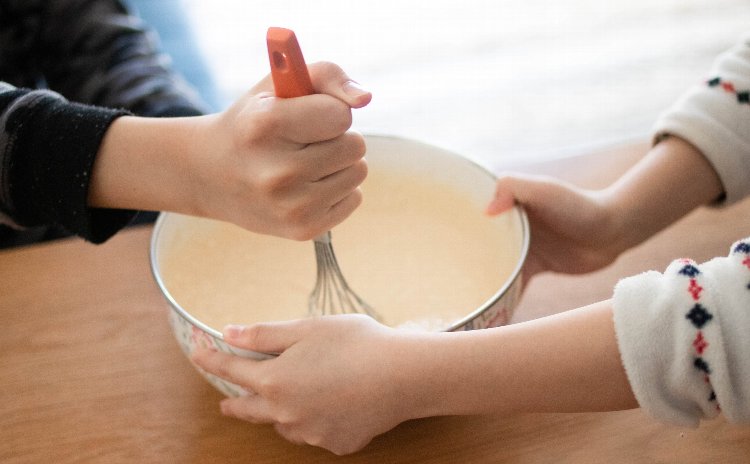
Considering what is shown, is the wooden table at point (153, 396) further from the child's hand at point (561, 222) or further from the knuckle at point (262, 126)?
the knuckle at point (262, 126)

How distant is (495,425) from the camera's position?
21.7 inches

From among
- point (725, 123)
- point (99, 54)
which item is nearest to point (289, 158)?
point (725, 123)

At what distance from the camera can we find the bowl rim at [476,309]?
513 mm

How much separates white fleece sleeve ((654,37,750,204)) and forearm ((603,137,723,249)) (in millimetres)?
11

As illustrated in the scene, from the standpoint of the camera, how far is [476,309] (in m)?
0.61

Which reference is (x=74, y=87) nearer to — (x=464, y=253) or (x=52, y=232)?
(x=52, y=232)

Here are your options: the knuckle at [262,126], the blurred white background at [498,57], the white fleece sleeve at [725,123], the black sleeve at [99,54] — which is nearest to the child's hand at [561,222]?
the white fleece sleeve at [725,123]

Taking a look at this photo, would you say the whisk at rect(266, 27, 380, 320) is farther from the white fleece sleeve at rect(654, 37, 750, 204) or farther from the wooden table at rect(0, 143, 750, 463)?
the white fleece sleeve at rect(654, 37, 750, 204)

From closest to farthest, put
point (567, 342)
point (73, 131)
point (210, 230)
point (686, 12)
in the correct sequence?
point (567, 342) < point (73, 131) < point (210, 230) < point (686, 12)

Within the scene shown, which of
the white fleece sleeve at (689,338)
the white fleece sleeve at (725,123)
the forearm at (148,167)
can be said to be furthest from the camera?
the white fleece sleeve at (725,123)

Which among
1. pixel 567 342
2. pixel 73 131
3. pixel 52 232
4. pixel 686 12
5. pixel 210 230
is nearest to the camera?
pixel 567 342

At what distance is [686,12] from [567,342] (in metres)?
1.82

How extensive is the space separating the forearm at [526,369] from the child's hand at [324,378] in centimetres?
2

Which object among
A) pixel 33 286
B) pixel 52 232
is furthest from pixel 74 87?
pixel 33 286
